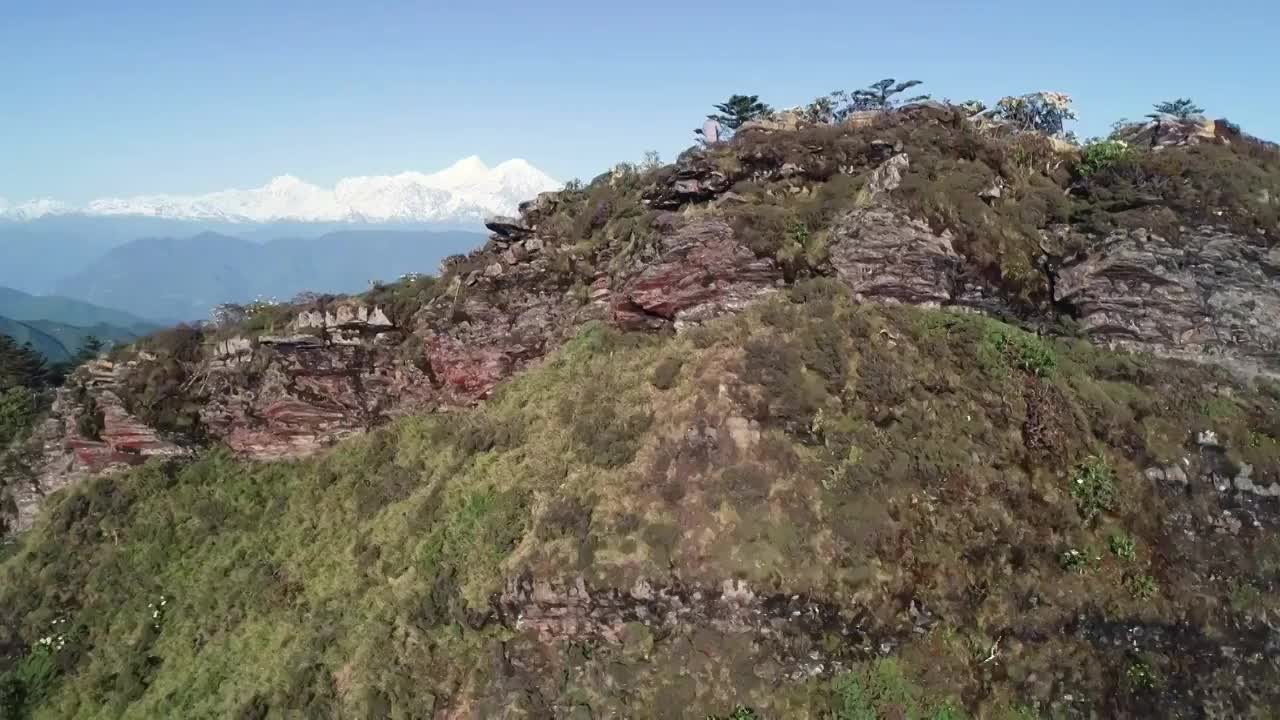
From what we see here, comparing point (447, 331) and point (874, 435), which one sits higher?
point (447, 331)

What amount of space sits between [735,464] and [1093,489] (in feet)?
29.6

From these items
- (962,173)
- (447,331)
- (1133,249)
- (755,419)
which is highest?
(962,173)

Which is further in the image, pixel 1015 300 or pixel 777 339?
pixel 1015 300

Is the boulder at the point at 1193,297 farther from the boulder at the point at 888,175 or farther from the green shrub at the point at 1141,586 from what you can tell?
the green shrub at the point at 1141,586

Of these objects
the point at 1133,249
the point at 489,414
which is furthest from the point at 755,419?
the point at 1133,249

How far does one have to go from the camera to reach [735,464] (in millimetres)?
16594

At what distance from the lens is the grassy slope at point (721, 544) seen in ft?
49.2

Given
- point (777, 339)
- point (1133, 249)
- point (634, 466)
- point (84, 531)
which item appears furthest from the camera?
point (84, 531)

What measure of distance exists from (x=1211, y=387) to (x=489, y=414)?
71.4ft

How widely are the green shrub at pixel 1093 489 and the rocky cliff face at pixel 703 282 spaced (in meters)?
5.74

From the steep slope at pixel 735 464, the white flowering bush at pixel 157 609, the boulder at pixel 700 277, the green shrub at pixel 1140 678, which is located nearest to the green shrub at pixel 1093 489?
the steep slope at pixel 735 464

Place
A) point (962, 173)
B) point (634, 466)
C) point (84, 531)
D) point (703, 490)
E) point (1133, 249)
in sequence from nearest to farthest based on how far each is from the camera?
point (703, 490), point (634, 466), point (1133, 249), point (962, 173), point (84, 531)

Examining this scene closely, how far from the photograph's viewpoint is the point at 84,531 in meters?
24.1

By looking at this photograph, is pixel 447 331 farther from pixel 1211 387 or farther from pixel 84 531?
pixel 1211 387
